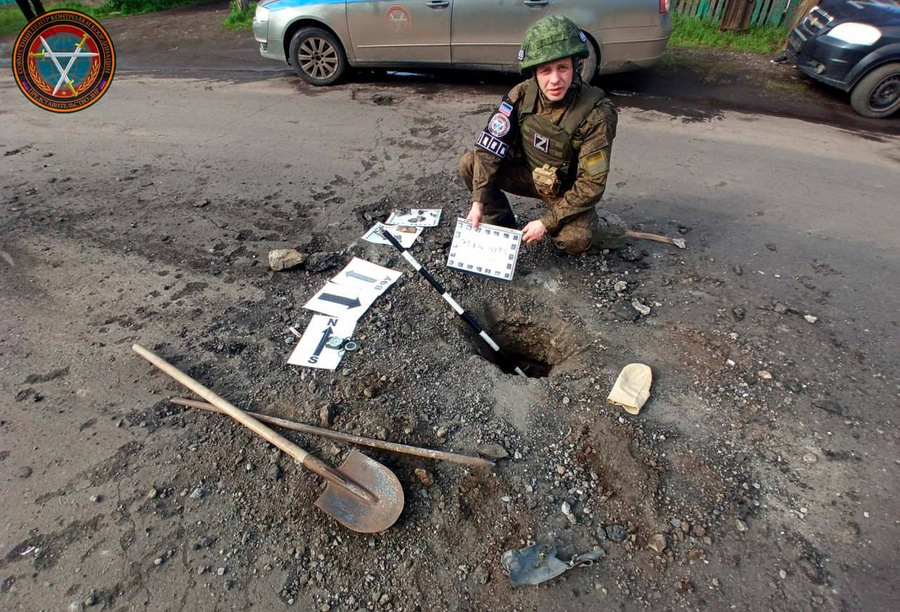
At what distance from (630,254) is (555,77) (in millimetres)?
1436

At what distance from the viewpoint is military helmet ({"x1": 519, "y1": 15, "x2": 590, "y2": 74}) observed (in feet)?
8.73

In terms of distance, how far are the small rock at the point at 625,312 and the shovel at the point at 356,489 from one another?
181 centimetres

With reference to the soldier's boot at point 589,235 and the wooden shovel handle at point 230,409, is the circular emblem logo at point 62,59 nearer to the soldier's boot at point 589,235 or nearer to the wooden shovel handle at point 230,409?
the wooden shovel handle at point 230,409

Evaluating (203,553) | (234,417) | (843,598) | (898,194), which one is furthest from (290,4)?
(843,598)

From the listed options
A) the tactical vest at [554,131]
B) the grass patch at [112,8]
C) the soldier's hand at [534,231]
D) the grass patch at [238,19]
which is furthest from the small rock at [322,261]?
the grass patch at [112,8]

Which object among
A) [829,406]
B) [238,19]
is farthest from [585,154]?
[238,19]

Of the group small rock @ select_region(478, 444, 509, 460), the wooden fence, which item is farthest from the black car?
small rock @ select_region(478, 444, 509, 460)

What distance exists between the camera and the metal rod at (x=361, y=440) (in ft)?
7.73

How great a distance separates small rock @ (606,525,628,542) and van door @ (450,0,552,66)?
Answer: 228 inches

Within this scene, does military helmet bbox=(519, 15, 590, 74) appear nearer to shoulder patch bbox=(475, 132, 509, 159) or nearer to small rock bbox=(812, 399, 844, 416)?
shoulder patch bbox=(475, 132, 509, 159)

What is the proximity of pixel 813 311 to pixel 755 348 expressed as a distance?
675 millimetres

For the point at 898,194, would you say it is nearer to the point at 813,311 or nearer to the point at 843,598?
the point at 813,311

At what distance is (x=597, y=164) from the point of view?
9.84ft

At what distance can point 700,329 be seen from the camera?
3111 mm
